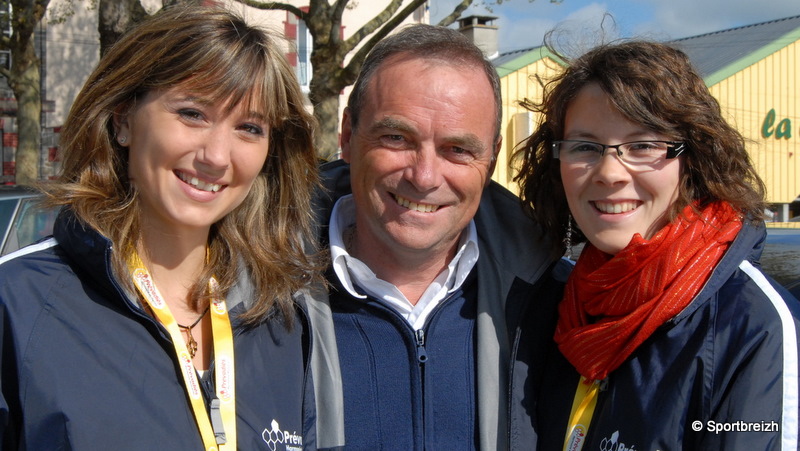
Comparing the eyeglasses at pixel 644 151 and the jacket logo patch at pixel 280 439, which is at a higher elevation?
the eyeglasses at pixel 644 151

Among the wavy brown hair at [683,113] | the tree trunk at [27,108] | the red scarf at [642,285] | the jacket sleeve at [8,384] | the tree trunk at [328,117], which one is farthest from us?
the tree trunk at [27,108]

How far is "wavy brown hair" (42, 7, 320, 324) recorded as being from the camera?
91.0 inches

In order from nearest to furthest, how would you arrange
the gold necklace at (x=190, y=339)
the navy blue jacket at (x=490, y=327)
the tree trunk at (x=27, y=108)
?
1. the gold necklace at (x=190, y=339)
2. the navy blue jacket at (x=490, y=327)
3. the tree trunk at (x=27, y=108)

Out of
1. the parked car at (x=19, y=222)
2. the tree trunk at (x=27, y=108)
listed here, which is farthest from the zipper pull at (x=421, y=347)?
the tree trunk at (x=27, y=108)

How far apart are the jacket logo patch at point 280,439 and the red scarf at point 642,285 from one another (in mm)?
887

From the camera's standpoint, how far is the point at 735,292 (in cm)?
206

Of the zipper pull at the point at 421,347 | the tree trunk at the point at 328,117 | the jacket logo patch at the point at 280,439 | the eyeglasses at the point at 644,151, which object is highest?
the tree trunk at the point at 328,117

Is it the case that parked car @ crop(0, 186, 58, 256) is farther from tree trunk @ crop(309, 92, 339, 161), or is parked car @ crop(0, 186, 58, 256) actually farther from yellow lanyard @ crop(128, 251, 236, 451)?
tree trunk @ crop(309, 92, 339, 161)

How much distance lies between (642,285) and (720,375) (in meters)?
0.33

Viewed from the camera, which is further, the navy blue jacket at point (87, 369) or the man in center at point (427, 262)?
the man in center at point (427, 262)

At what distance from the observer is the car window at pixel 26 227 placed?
16.6ft

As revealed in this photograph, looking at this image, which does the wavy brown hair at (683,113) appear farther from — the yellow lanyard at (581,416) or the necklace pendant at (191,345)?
the necklace pendant at (191,345)

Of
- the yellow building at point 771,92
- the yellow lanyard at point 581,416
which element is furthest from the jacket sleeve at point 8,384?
the yellow building at point 771,92

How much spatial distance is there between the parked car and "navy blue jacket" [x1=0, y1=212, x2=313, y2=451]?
324cm
